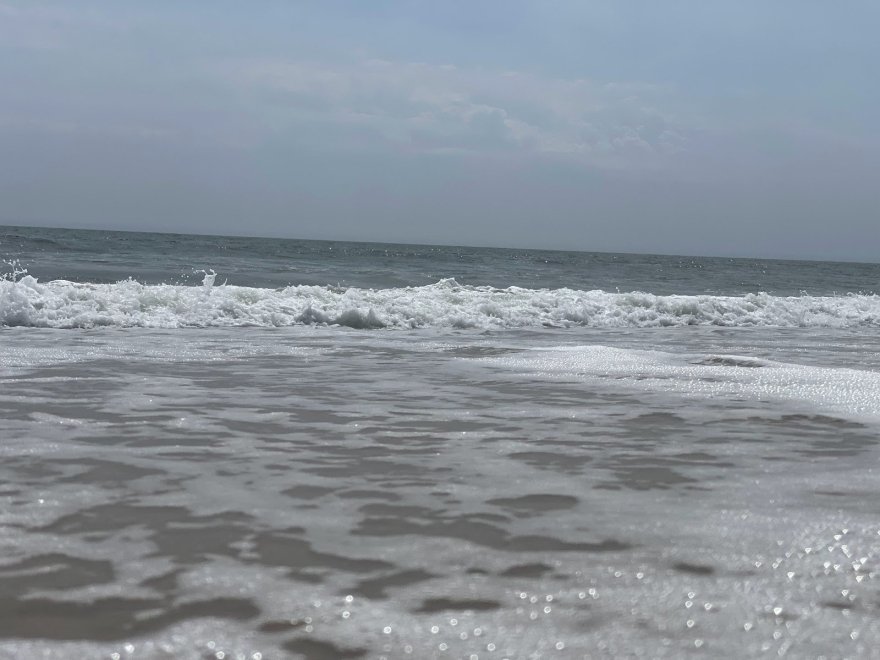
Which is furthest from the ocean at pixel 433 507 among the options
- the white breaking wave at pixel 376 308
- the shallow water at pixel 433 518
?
the white breaking wave at pixel 376 308

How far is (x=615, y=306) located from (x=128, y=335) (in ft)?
32.0

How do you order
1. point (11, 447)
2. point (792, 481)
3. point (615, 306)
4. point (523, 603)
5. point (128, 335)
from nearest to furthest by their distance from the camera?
point (523, 603) < point (792, 481) < point (11, 447) < point (128, 335) < point (615, 306)

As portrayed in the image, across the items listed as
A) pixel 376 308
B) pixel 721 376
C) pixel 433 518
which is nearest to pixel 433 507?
pixel 433 518

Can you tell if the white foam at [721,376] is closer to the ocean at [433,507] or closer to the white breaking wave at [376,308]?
the ocean at [433,507]

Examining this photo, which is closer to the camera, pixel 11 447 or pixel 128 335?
pixel 11 447

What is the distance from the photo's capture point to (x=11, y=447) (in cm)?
440

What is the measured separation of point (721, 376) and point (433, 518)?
4945 mm

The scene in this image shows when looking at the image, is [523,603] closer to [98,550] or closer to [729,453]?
[98,550]

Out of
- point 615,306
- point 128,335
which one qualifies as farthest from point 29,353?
point 615,306

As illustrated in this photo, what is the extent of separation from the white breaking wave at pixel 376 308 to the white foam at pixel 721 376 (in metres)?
5.30

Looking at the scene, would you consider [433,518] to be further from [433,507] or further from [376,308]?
[376,308]

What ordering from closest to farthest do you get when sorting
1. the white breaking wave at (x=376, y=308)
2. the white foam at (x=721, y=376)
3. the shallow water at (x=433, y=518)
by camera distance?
the shallow water at (x=433, y=518) < the white foam at (x=721, y=376) < the white breaking wave at (x=376, y=308)

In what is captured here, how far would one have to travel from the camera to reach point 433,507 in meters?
3.50

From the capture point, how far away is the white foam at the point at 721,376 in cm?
650
